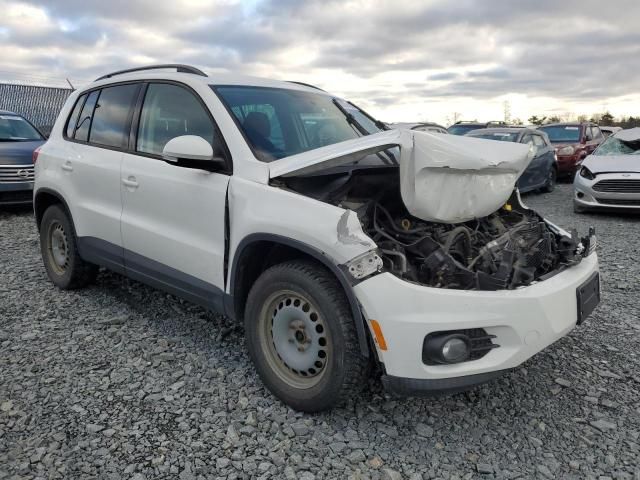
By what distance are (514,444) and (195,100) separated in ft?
8.83

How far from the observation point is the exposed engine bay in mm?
2693

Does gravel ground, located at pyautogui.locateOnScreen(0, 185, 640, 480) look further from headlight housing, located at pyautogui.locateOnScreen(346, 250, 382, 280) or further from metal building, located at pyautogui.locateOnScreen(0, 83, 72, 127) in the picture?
metal building, located at pyautogui.locateOnScreen(0, 83, 72, 127)

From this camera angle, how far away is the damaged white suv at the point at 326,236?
2.48 meters

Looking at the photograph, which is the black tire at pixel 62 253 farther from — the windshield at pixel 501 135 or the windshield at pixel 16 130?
the windshield at pixel 501 135

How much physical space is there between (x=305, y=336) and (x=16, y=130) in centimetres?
873

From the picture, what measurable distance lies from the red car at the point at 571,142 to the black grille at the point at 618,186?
547 centimetres

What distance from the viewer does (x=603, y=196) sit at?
8.74 metres

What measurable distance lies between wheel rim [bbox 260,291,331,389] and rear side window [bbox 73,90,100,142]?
8.00 feet

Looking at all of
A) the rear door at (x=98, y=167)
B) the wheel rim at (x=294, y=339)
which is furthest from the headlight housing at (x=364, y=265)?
the rear door at (x=98, y=167)

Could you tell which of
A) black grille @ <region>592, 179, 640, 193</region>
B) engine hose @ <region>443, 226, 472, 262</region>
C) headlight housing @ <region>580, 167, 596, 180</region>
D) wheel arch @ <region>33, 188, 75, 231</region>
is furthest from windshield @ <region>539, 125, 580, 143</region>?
wheel arch @ <region>33, 188, 75, 231</region>

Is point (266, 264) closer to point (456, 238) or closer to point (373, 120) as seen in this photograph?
point (456, 238)

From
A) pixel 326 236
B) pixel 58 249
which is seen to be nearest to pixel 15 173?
pixel 58 249

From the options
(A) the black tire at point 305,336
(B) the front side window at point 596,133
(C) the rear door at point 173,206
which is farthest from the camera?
(B) the front side window at point 596,133

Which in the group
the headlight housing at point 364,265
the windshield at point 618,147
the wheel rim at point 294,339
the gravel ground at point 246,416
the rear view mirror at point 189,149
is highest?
the windshield at point 618,147
